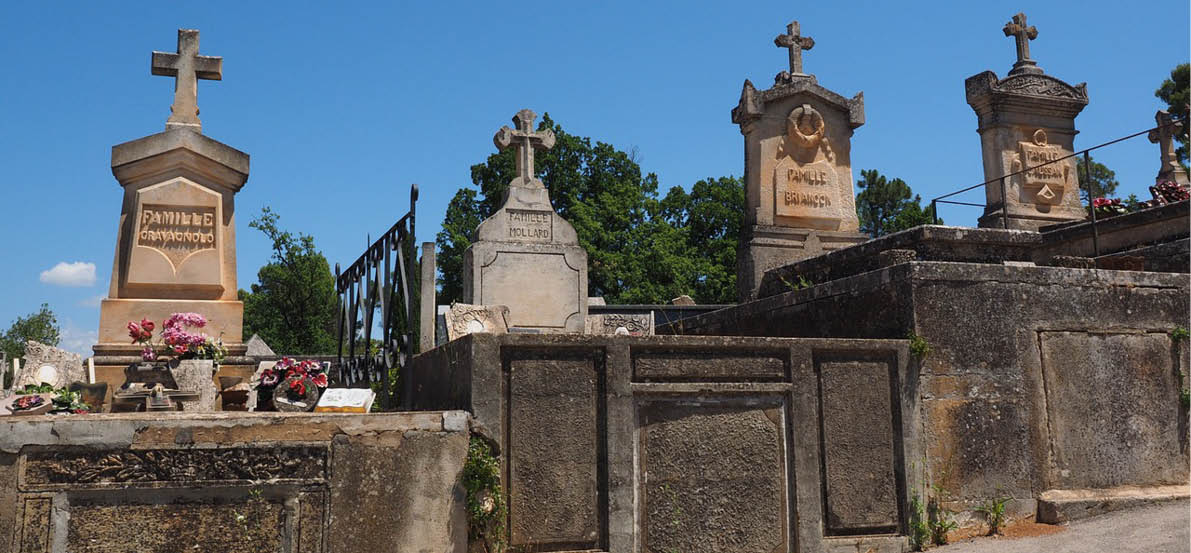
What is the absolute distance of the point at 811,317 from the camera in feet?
23.4

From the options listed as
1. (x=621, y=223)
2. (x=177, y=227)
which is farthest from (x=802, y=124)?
(x=621, y=223)

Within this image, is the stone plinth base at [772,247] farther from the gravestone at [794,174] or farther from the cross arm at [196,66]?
the cross arm at [196,66]

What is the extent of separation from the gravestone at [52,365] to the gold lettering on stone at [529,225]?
5387mm

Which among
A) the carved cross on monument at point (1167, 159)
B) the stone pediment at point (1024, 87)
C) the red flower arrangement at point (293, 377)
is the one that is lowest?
the red flower arrangement at point (293, 377)

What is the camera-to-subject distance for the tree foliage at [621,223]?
29047 millimetres

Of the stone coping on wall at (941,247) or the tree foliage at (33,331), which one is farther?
the tree foliage at (33,331)

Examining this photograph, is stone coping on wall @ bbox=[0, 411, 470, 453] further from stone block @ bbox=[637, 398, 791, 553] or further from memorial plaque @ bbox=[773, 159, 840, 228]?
memorial plaque @ bbox=[773, 159, 840, 228]

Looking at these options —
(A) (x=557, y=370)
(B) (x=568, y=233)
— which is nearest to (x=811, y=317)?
(A) (x=557, y=370)

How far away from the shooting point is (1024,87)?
504 inches

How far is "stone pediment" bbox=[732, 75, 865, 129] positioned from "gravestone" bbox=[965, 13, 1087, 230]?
6.07 ft

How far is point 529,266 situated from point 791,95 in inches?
173

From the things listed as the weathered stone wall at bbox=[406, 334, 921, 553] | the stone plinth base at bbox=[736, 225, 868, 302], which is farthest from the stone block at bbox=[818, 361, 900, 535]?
the stone plinth base at bbox=[736, 225, 868, 302]

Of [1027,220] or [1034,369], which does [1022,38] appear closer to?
[1027,220]

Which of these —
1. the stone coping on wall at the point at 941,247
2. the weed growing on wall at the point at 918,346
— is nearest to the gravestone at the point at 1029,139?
the stone coping on wall at the point at 941,247
